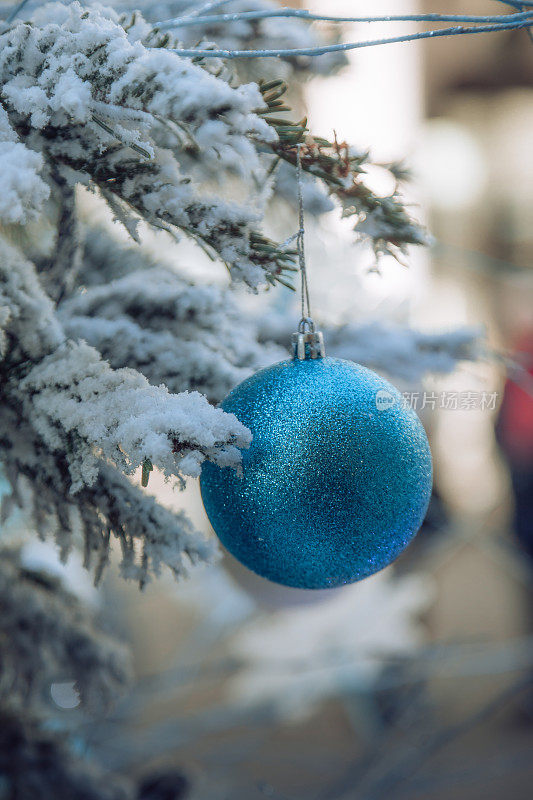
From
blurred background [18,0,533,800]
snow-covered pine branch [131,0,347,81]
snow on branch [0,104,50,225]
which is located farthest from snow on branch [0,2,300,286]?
blurred background [18,0,533,800]

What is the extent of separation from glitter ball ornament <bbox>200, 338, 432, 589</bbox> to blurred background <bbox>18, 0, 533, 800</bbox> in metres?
0.39

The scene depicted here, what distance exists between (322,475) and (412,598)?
1.18 meters

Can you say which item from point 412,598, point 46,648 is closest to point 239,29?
point 46,648

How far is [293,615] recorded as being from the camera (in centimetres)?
154

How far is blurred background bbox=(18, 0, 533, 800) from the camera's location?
117 cm

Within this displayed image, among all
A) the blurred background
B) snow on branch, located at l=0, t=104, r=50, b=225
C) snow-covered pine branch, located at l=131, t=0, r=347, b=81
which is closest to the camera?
snow on branch, located at l=0, t=104, r=50, b=225

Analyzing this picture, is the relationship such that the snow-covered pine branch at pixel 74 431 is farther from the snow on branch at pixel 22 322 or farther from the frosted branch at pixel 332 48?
the frosted branch at pixel 332 48

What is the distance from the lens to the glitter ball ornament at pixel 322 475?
43cm

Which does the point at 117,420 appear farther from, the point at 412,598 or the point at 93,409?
the point at 412,598

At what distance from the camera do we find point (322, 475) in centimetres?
43

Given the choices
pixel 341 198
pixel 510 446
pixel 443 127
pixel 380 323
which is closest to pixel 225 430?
pixel 341 198

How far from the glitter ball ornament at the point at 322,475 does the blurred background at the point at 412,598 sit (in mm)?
389

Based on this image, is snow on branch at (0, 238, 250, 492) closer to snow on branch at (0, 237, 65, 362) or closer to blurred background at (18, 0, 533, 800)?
snow on branch at (0, 237, 65, 362)

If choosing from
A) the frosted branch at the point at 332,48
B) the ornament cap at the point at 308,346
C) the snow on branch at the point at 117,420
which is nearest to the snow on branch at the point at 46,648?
the snow on branch at the point at 117,420
